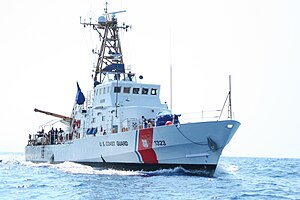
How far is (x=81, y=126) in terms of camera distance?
1357 inches

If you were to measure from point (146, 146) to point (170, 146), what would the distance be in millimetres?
1474

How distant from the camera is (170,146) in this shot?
25234 millimetres

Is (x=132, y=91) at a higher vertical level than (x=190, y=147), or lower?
higher

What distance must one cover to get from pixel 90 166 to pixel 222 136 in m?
10.5

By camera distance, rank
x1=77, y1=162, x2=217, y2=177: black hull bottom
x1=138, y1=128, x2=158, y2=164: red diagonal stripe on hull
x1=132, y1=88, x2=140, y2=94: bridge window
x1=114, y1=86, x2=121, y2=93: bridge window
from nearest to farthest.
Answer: x1=77, y1=162, x2=217, y2=177: black hull bottom → x1=138, y1=128, x2=158, y2=164: red diagonal stripe on hull → x1=114, y1=86, x2=121, y2=93: bridge window → x1=132, y1=88, x2=140, y2=94: bridge window

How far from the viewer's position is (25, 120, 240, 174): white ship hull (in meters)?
24.4

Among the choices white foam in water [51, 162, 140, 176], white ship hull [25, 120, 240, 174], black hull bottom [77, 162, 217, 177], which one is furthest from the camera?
white foam in water [51, 162, 140, 176]

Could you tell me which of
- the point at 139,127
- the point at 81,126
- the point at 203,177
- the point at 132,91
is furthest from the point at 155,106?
the point at 203,177

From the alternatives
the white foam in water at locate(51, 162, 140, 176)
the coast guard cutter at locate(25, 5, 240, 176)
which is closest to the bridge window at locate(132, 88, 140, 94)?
the coast guard cutter at locate(25, 5, 240, 176)

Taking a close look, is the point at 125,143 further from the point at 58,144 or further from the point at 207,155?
the point at 58,144

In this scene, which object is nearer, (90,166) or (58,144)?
(90,166)

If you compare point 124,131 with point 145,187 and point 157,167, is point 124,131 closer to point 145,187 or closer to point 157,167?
point 157,167

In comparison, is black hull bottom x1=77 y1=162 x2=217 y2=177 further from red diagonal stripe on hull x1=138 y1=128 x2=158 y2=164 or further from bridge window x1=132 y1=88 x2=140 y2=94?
bridge window x1=132 y1=88 x2=140 y2=94

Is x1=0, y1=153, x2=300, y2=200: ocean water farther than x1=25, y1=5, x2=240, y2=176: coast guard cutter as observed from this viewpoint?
No
